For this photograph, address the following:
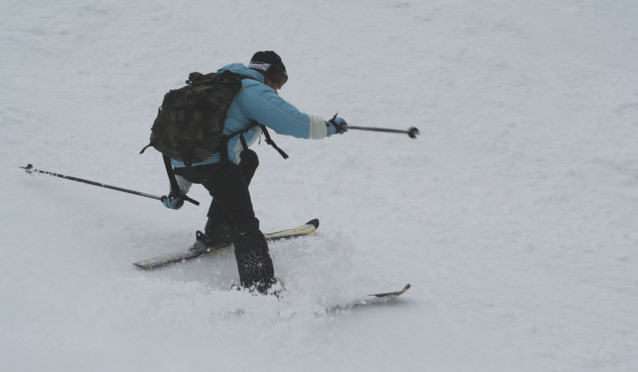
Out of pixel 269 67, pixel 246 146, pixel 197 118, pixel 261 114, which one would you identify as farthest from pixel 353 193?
pixel 197 118

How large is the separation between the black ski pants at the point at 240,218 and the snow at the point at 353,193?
0.20 metres

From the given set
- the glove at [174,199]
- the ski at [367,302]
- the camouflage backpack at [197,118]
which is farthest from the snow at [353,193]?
the camouflage backpack at [197,118]

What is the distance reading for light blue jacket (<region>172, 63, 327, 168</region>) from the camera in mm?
3562

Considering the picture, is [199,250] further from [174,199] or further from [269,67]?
[269,67]

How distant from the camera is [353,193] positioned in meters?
6.33

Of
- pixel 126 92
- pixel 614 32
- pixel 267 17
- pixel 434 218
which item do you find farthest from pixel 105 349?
pixel 614 32

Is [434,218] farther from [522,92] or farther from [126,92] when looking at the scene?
[126,92]

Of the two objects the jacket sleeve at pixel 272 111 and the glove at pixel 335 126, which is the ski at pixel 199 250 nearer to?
the glove at pixel 335 126

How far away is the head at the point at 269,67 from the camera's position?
152 inches

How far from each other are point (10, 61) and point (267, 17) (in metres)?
5.49

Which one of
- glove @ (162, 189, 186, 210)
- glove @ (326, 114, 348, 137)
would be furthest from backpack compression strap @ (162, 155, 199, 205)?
glove @ (326, 114, 348, 137)

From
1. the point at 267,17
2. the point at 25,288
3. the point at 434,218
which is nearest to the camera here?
the point at 25,288

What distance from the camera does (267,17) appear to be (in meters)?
11.8

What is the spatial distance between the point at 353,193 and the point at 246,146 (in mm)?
2679
